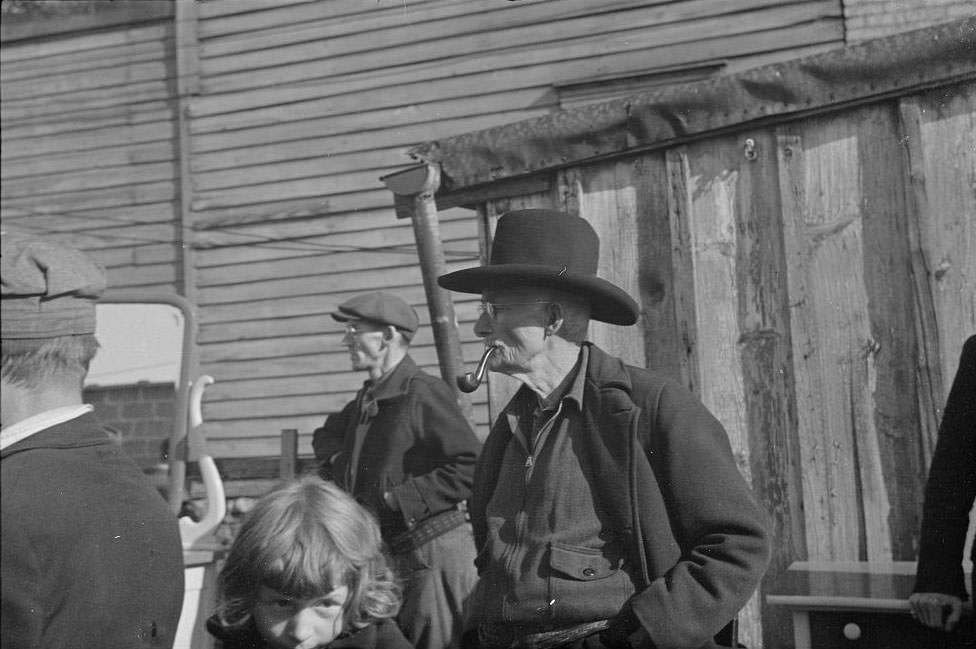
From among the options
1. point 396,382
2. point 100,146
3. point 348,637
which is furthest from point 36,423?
point 100,146

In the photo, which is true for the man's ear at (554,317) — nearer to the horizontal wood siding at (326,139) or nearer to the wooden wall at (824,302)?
the wooden wall at (824,302)

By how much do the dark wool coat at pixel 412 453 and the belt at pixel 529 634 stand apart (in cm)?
126

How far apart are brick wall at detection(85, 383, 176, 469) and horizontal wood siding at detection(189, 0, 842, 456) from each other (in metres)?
0.45

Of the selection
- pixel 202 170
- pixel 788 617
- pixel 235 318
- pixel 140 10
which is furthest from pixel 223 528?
pixel 788 617

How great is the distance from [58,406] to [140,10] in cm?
682

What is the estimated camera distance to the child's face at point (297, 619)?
6.11 feet

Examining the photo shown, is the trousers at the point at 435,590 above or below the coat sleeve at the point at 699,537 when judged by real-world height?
below

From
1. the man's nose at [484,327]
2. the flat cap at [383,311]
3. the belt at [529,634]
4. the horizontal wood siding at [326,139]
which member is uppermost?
the horizontal wood siding at [326,139]

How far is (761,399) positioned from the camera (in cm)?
250

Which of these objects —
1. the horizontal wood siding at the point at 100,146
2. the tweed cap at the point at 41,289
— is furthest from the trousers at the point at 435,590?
the horizontal wood siding at the point at 100,146

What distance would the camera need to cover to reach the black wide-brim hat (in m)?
2.03

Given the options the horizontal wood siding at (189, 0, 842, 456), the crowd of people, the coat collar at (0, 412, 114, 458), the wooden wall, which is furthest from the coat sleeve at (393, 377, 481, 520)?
the horizontal wood siding at (189, 0, 842, 456)

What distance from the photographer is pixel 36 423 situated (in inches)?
63.9

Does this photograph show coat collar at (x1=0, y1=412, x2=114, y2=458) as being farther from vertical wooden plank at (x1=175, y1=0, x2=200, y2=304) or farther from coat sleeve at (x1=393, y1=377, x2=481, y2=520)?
vertical wooden plank at (x1=175, y1=0, x2=200, y2=304)
